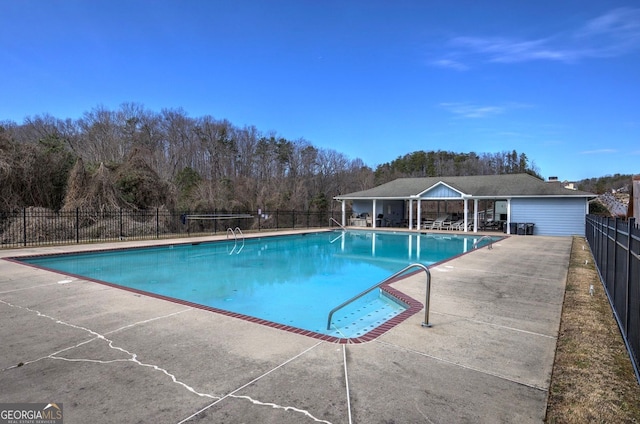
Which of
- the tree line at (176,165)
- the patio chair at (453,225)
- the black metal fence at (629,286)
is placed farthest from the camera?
the patio chair at (453,225)

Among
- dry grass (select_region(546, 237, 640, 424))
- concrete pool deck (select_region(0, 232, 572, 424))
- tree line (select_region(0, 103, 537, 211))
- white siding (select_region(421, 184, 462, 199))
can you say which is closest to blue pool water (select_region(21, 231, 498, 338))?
concrete pool deck (select_region(0, 232, 572, 424))

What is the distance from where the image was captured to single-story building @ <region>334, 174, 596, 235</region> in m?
20.3

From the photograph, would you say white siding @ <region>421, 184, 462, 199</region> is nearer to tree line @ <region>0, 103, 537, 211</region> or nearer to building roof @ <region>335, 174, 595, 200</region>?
building roof @ <region>335, 174, 595, 200</region>

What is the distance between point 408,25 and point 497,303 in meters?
15.3

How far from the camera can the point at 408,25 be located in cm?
1728

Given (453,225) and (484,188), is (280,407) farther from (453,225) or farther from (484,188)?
(484,188)

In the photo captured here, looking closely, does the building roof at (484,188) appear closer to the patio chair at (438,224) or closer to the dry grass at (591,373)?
the patio chair at (438,224)

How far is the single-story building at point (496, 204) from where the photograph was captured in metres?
20.3

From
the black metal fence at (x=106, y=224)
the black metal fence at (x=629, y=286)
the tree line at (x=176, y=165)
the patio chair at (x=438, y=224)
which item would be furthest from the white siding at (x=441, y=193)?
the black metal fence at (x=629, y=286)

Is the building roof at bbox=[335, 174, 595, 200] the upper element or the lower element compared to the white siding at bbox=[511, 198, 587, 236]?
upper

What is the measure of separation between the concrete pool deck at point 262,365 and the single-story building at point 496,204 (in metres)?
17.2

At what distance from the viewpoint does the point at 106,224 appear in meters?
18.5

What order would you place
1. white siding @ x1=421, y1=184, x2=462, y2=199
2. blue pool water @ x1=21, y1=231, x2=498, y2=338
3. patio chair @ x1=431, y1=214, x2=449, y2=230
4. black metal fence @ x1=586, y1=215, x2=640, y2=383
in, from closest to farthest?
1. black metal fence @ x1=586, y1=215, x2=640, y2=383
2. blue pool water @ x1=21, y1=231, x2=498, y2=338
3. white siding @ x1=421, y1=184, x2=462, y2=199
4. patio chair @ x1=431, y1=214, x2=449, y2=230

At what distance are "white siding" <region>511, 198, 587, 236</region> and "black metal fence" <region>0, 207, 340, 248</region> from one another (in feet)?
51.0
